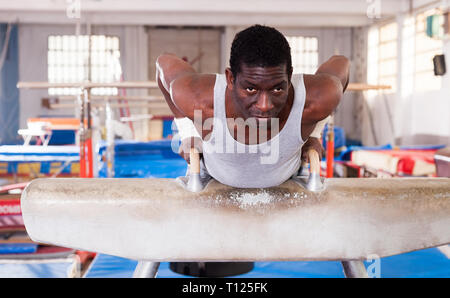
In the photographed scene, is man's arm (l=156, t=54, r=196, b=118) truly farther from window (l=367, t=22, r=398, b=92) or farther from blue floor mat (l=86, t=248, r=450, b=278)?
Result: window (l=367, t=22, r=398, b=92)

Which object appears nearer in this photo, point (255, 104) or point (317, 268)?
Answer: point (255, 104)

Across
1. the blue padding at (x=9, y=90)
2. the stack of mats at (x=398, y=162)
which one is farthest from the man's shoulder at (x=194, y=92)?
the blue padding at (x=9, y=90)

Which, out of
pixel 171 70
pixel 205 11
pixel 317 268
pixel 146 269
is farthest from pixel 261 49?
pixel 205 11

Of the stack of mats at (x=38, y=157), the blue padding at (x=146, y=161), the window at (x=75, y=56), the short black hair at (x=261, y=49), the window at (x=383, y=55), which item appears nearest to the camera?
the short black hair at (x=261, y=49)

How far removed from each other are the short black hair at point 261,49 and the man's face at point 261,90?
0.01 m

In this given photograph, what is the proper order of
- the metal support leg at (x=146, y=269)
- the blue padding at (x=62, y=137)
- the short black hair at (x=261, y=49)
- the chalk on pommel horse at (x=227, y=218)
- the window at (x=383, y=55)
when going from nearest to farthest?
the short black hair at (x=261, y=49) < the chalk on pommel horse at (x=227, y=218) < the metal support leg at (x=146, y=269) < the window at (x=383, y=55) < the blue padding at (x=62, y=137)

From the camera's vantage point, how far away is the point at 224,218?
126 centimetres

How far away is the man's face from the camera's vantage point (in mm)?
1035

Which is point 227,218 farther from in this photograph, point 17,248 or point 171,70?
point 17,248

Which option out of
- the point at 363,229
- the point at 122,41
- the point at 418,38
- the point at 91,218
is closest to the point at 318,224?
the point at 363,229

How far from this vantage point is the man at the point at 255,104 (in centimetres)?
104

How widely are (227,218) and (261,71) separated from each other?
452 mm

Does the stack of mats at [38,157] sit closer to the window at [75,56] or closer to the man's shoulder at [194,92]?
the man's shoulder at [194,92]

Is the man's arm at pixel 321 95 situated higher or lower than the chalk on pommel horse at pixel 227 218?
higher
